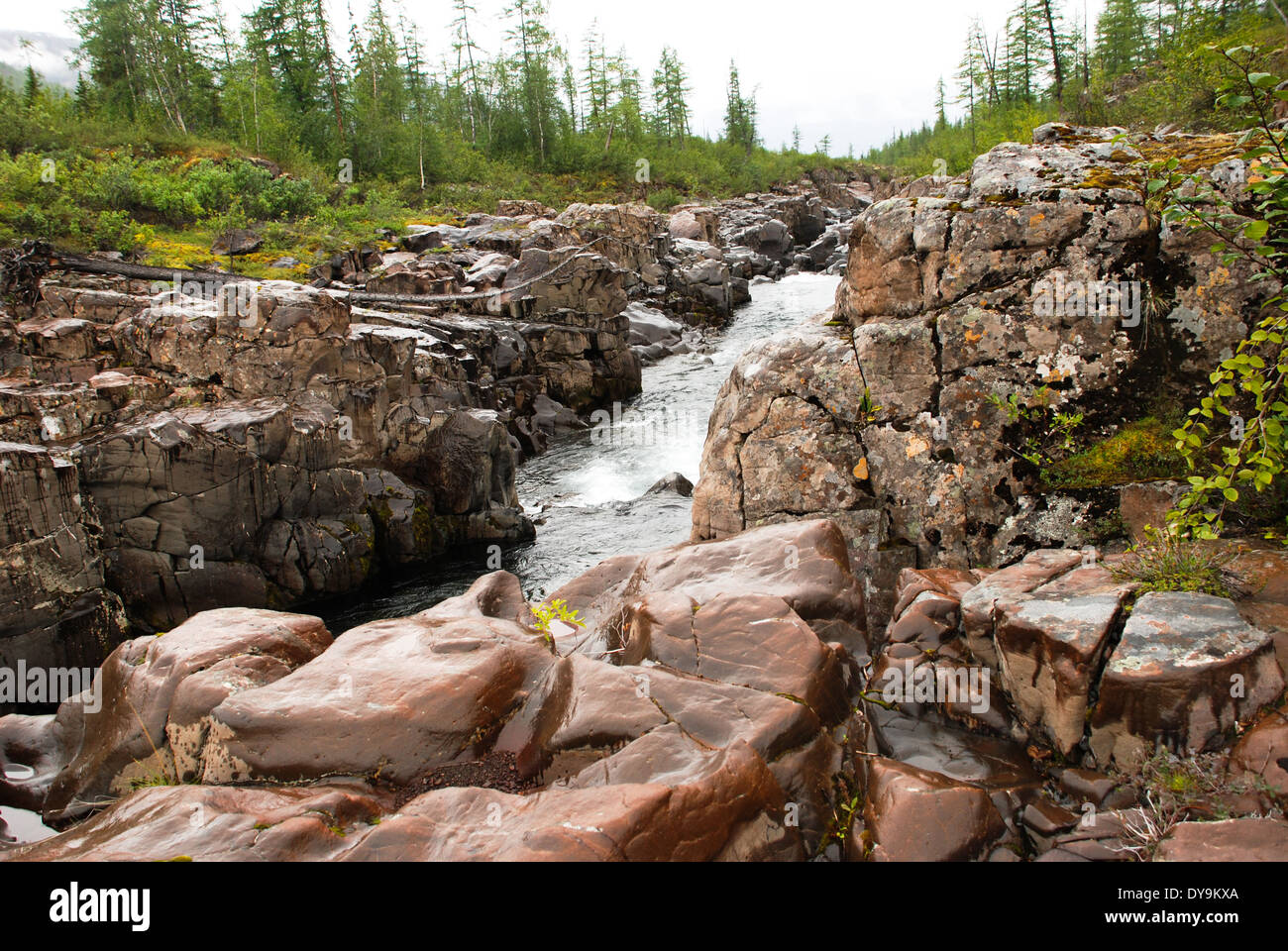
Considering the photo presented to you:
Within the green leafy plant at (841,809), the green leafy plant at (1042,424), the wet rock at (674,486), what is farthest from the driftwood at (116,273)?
the green leafy plant at (841,809)

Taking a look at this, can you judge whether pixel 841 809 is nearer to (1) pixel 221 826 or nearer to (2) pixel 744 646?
(2) pixel 744 646

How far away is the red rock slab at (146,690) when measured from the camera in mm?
5332

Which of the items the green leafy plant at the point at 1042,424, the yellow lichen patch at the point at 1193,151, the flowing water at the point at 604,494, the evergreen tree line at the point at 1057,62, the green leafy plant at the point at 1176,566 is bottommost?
the flowing water at the point at 604,494

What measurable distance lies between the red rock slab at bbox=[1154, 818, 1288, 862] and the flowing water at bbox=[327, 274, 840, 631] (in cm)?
1136

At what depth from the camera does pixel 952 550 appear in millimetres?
6863

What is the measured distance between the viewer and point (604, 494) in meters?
21.0

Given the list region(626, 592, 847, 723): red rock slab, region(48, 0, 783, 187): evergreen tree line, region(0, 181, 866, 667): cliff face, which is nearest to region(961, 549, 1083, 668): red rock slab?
region(626, 592, 847, 723): red rock slab

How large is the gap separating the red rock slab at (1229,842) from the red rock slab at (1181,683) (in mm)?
592

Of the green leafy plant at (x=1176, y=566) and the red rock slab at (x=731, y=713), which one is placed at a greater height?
the green leafy plant at (x=1176, y=566)

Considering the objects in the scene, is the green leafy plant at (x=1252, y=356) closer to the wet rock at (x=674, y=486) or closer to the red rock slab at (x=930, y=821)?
the red rock slab at (x=930, y=821)

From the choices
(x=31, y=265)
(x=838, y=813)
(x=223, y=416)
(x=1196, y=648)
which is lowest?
(x=838, y=813)

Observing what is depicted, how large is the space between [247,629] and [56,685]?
9027 mm
